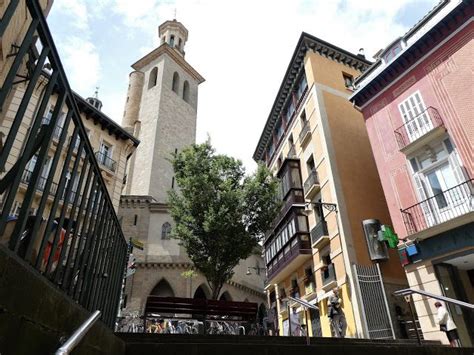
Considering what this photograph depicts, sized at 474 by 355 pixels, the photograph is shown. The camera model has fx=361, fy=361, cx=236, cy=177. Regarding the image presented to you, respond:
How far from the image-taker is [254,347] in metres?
4.51

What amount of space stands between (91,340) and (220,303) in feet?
25.9

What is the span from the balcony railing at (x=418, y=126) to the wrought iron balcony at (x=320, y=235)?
5.93 m

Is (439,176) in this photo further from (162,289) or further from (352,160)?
(162,289)

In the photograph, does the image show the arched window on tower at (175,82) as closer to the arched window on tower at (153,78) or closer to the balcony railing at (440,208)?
the arched window on tower at (153,78)

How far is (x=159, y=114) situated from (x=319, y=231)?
1185 inches

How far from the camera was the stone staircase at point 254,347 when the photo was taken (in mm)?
4074

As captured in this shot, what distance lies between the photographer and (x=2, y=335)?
60.4 inches

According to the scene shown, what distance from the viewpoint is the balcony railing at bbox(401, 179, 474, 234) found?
11.7 meters

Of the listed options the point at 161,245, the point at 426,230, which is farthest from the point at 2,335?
the point at 161,245

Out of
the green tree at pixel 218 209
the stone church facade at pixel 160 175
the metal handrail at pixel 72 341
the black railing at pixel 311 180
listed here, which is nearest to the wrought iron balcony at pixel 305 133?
the black railing at pixel 311 180

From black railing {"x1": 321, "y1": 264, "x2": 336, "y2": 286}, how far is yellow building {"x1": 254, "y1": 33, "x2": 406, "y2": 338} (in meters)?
0.05

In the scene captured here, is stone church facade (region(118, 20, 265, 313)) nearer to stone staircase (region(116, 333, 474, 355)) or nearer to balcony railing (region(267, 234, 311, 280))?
balcony railing (region(267, 234, 311, 280))

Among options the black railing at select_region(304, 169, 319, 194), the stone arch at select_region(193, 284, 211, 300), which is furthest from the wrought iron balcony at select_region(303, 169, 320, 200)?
the stone arch at select_region(193, 284, 211, 300)

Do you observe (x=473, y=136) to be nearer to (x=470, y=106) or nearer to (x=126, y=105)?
(x=470, y=106)
